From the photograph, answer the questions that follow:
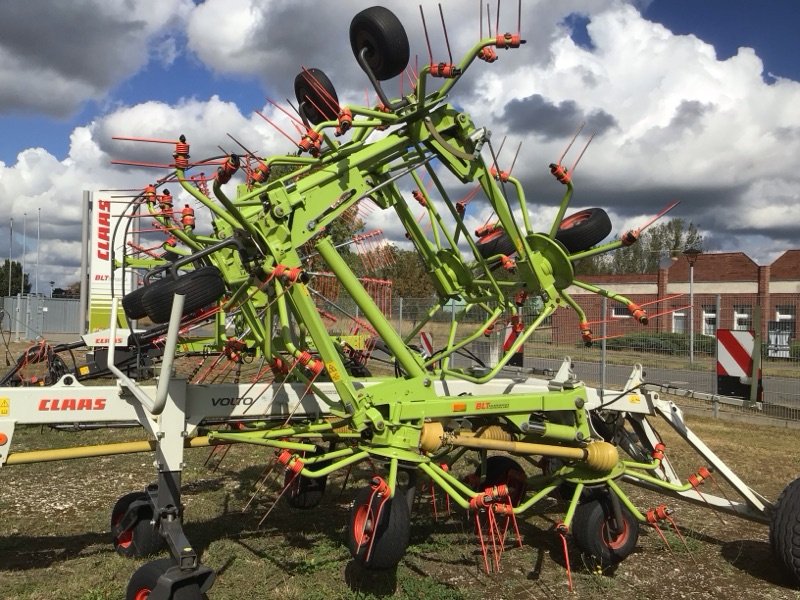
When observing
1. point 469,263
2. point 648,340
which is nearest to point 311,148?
point 469,263

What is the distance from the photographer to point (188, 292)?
4160 mm

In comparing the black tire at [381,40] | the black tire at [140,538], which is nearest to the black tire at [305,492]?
the black tire at [140,538]

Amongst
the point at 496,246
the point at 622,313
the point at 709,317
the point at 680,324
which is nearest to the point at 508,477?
the point at 496,246

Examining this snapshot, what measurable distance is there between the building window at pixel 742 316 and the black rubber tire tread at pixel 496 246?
8730 millimetres

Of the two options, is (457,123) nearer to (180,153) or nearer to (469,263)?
(469,263)

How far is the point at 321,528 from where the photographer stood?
620 centimetres

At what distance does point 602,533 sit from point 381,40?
3.93 meters

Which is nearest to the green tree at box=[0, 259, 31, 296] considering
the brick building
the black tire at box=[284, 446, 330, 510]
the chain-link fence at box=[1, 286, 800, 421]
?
the brick building

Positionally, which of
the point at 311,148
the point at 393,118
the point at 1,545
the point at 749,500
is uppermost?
the point at 393,118

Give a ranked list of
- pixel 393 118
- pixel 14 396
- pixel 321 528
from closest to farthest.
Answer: pixel 14 396
pixel 393 118
pixel 321 528

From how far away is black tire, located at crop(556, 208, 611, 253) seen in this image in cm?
590

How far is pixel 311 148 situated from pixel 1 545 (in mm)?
4079

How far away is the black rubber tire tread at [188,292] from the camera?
13.7 feet

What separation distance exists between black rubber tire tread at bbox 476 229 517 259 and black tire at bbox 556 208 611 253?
1.41ft
